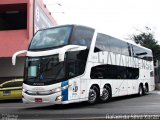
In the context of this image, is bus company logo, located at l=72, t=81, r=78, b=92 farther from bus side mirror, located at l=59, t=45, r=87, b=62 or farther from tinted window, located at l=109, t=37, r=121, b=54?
tinted window, located at l=109, t=37, r=121, b=54

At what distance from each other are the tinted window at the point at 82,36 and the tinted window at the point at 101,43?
67cm

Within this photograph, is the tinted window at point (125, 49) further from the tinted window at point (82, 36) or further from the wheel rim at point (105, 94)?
the tinted window at point (82, 36)

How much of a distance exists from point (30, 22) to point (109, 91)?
12112 millimetres

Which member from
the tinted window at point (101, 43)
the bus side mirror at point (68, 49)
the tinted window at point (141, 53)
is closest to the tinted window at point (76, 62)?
the bus side mirror at point (68, 49)

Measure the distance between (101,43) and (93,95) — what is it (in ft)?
9.08

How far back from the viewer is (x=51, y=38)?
56.6ft

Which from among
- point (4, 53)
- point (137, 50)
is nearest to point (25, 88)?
point (137, 50)

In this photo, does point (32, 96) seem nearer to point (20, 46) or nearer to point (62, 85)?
point (62, 85)

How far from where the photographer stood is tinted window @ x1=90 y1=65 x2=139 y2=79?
1889 cm

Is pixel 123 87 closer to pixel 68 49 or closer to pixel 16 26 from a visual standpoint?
pixel 68 49

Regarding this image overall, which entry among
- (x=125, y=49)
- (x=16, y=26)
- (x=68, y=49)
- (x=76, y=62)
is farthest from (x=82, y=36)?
(x=16, y=26)

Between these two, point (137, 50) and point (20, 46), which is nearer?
point (137, 50)

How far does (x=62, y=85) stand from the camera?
16188 mm

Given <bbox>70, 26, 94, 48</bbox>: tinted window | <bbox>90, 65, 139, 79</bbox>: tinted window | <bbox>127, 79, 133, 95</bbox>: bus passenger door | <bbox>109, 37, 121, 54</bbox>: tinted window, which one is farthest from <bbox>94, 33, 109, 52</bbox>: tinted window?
<bbox>127, 79, 133, 95</bbox>: bus passenger door
